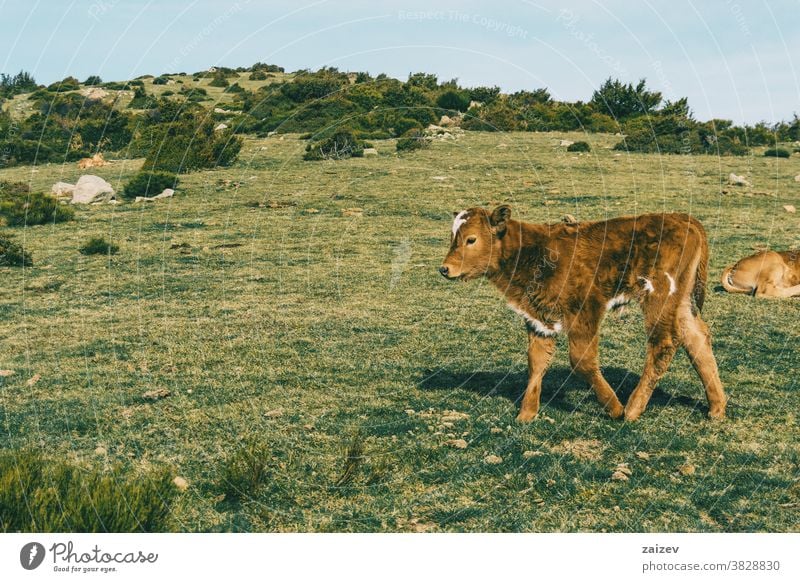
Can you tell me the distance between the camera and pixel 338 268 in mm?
19609

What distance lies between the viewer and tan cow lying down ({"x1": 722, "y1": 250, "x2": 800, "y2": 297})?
16.0 metres

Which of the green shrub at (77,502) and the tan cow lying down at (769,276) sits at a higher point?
the tan cow lying down at (769,276)

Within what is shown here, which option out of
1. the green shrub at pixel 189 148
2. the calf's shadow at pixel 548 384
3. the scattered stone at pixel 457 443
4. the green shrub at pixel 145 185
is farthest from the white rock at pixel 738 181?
the scattered stone at pixel 457 443

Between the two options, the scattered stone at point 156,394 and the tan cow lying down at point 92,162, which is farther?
the tan cow lying down at point 92,162

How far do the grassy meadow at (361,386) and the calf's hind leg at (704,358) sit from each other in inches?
12.9

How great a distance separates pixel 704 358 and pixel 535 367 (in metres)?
2.11

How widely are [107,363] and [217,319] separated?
9.39 ft

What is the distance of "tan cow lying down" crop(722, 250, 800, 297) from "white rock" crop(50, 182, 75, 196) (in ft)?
82.5

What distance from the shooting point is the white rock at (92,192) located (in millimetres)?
29234

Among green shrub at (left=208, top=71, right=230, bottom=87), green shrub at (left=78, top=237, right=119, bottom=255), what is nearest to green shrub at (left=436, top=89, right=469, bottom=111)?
green shrub at (left=78, top=237, right=119, bottom=255)

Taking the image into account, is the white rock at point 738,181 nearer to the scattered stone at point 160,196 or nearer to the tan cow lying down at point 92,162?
the scattered stone at point 160,196
